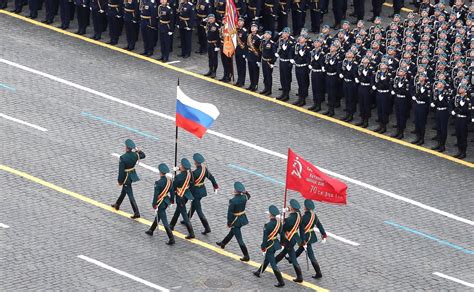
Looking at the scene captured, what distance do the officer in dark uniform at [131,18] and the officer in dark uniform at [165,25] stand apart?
1.07m

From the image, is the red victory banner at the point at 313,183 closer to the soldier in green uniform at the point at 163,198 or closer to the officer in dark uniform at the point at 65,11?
the soldier in green uniform at the point at 163,198

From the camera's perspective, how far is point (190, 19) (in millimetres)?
55688

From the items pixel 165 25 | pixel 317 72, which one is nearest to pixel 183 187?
pixel 317 72

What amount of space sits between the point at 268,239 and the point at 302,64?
44.0 feet

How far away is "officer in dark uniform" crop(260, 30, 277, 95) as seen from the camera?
173ft

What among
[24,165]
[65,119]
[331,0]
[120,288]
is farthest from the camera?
[331,0]

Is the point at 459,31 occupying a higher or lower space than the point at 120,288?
higher

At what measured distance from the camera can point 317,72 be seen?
5228cm

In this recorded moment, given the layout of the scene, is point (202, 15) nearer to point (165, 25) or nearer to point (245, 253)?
point (165, 25)

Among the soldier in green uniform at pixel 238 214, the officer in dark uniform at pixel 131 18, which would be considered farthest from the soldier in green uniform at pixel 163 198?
the officer in dark uniform at pixel 131 18

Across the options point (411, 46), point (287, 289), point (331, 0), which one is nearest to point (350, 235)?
point (287, 289)

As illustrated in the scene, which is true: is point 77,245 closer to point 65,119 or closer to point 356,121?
point 65,119

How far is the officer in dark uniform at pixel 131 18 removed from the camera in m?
56.3

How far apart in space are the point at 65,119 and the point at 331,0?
15307 millimetres
